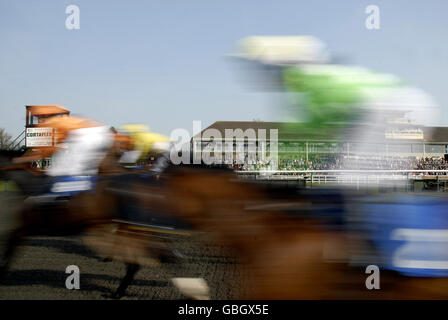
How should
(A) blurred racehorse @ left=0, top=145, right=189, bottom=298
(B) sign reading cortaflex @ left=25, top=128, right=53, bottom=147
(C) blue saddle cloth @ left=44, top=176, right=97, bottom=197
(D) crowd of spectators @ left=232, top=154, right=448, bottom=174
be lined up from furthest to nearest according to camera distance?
1. (C) blue saddle cloth @ left=44, top=176, right=97, bottom=197
2. (A) blurred racehorse @ left=0, top=145, right=189, bottom=298
3. (B) sign reading cortaflex @ left=25, top=128, right=53, bottom=147
4. (D) crowd of spectators @ left=232, top=154, right=448, bottom=174

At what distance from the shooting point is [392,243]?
46.4 inches

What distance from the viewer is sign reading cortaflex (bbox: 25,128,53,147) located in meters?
1.73

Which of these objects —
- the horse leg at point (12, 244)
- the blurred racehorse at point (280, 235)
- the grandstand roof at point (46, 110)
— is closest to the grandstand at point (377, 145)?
the blurred racehorse at point (280, 235)

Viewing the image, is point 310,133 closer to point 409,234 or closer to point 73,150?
point 409,234

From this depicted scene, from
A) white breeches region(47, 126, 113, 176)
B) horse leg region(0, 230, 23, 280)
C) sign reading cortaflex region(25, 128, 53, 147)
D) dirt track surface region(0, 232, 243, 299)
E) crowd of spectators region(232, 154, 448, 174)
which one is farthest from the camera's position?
dirt track surface region(0, 232, 243, 299)

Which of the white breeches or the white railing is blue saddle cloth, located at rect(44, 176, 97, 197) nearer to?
the white breeches

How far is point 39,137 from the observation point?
1.87m

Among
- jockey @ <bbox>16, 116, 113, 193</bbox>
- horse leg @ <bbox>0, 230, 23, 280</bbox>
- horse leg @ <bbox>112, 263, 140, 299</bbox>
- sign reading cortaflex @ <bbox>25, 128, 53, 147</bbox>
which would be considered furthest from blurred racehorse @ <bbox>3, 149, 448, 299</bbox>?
horse leg @ <bbox>0, 230, 23, 280</bbox>

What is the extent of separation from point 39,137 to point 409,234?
1.71 metres

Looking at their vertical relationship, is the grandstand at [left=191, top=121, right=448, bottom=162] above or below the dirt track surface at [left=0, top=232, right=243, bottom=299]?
above

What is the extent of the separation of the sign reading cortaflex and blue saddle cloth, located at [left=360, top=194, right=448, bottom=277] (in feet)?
4.83

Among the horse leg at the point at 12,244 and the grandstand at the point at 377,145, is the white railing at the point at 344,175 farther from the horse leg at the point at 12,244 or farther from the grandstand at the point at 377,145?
the horse leg at the point at 12,244

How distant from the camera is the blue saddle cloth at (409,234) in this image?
116cm

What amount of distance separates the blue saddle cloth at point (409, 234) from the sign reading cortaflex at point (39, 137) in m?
1.47
